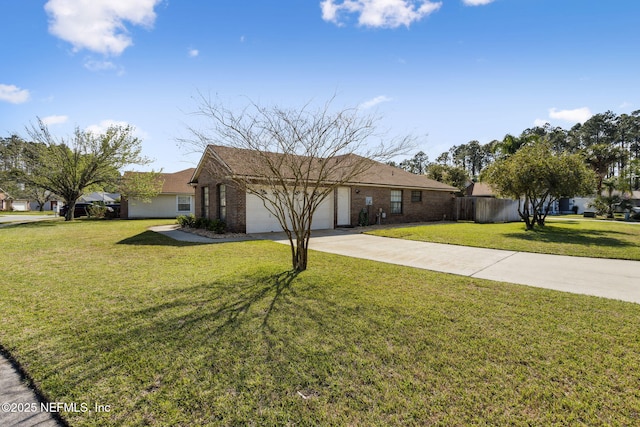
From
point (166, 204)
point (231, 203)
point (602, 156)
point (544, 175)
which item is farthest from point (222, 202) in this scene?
point (602, 156)

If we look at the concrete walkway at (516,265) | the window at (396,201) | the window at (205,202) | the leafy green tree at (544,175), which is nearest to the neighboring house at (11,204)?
the window at (205,202)

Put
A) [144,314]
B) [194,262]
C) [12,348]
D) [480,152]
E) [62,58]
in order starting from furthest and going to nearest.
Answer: [480,152] < [62,58] < [194,262] < [144,314] < [12,348]

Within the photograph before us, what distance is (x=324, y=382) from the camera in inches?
109

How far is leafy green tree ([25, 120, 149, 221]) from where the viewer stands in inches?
884

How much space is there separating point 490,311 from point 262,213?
451 inches

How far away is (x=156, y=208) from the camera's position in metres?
27.0

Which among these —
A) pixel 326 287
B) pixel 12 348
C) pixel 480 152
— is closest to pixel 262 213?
pixel 326 287

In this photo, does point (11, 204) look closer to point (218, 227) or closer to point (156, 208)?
point (156, 208)

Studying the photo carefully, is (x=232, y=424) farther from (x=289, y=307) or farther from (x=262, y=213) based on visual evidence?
(x=262, y=213)

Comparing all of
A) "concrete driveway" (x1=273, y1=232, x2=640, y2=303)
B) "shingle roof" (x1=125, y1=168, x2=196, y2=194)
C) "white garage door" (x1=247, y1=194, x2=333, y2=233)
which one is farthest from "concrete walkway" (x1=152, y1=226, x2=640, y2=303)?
"shingle roof" (x1=125, y1=168, x2=196, y2=194)

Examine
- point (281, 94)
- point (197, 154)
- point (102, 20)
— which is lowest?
point (197, 154)

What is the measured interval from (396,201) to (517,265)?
39.5 ft

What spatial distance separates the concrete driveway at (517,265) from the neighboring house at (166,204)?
2016 cm

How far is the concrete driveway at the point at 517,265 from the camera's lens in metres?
5.85
